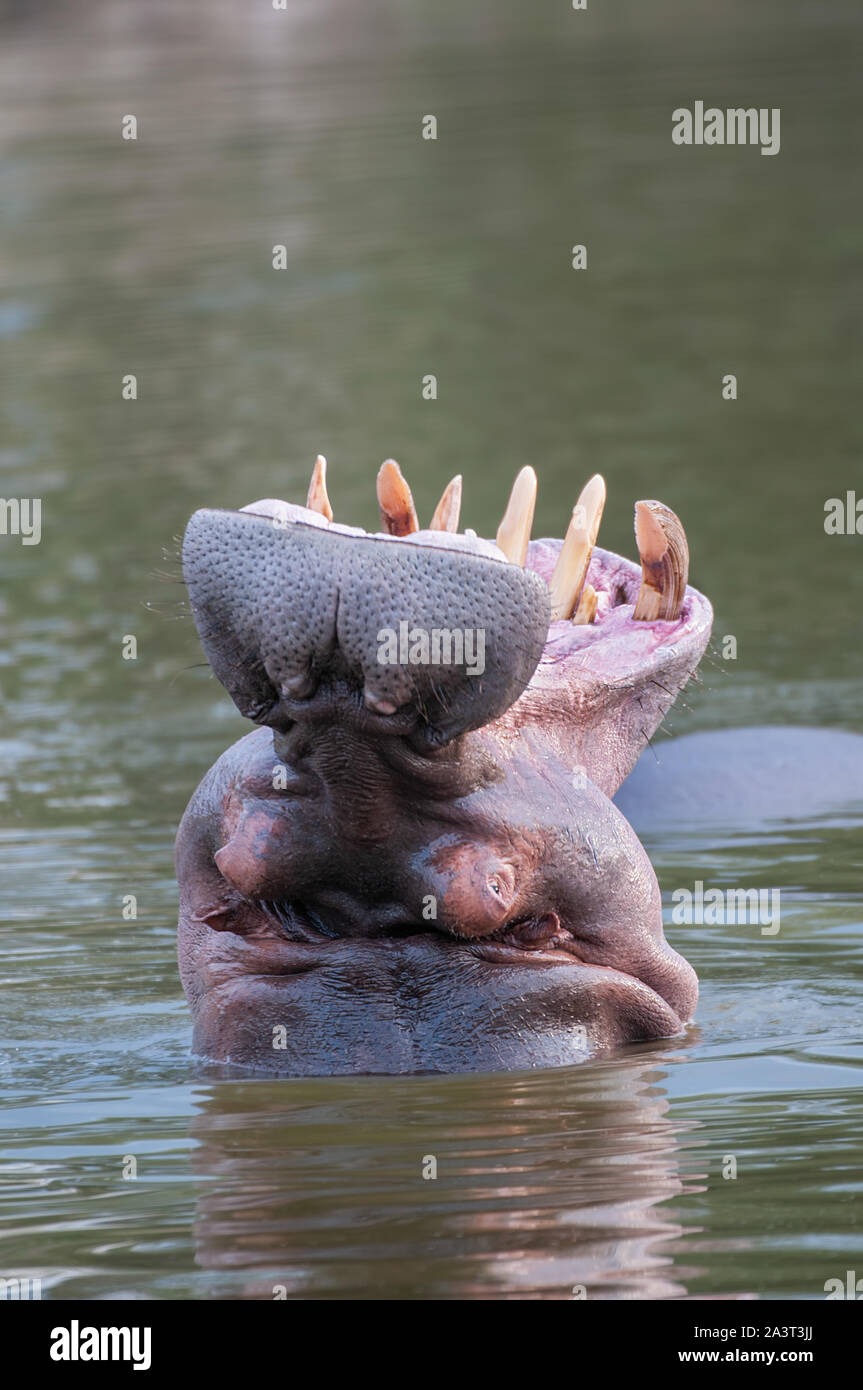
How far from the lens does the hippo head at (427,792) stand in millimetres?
4367

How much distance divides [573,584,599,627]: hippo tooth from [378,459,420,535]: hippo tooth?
1.26ft

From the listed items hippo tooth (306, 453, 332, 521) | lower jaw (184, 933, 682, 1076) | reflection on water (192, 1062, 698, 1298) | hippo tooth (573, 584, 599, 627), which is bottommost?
reflection on water (192, 1062, 698, 1298)

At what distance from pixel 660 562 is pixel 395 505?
53cm

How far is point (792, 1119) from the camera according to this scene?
4945 mm

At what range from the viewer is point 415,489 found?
46.3ft

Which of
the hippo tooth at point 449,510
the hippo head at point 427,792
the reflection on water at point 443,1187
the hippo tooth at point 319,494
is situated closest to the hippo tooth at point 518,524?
the hippo head at point 427,792

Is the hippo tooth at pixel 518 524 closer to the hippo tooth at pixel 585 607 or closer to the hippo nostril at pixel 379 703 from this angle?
the hippo tooth at pixel 585 607

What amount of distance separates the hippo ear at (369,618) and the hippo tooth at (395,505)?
64cm

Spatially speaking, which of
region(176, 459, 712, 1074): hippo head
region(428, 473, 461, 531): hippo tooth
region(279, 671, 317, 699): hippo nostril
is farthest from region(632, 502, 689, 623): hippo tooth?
region(279, 671, 317, 699): hippo nostril

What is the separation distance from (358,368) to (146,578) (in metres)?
6.06

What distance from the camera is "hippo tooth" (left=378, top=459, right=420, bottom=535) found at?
5.05 m

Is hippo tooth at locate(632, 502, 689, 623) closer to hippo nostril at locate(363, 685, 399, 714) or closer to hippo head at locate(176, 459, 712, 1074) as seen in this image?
hippo head at locate(176, 459, 712, 1074)
